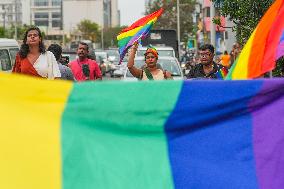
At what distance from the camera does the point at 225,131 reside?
14.1 ft

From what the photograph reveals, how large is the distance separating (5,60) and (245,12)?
6194 mm

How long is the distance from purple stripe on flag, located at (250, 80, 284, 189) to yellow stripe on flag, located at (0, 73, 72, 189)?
3.87ft

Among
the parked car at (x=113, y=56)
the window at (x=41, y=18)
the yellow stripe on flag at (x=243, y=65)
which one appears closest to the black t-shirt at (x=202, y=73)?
the yellow stripe on flag at (x=243, y=65)

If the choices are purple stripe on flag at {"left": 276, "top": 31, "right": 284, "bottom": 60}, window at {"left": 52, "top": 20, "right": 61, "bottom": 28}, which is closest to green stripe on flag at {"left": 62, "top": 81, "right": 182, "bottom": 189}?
purple stripe on flag at {"left": 276, "top": 31, "right": 284, "bottom": 60}

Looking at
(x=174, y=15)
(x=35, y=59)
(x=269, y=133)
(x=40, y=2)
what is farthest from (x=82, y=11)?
(x=269, y=133)

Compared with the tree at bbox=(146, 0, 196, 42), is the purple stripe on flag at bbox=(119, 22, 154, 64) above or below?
below

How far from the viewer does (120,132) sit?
423 cm

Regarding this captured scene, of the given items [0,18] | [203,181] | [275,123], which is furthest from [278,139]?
[0,18]

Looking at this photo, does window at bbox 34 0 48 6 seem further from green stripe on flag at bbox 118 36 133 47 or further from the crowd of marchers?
green stripe on flag at bbox 118 36 133 47

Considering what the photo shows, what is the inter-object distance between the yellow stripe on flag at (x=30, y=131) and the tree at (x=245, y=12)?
22.4 ft

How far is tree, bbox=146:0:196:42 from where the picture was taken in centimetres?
6312

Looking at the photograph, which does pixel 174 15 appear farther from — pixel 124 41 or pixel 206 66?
pixel 206 66

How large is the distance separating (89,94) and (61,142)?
1.10ft

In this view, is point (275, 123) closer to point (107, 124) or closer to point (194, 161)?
point (194, 161)
